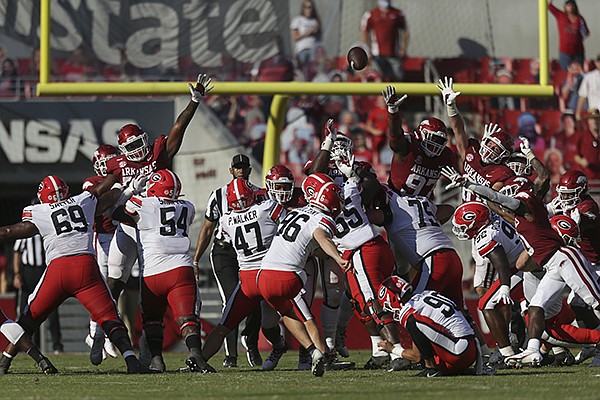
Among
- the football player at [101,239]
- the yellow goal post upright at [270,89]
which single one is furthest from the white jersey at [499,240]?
the football player at [101,239]

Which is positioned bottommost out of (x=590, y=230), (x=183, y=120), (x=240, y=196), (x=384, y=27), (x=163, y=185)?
(x=590, y=230)

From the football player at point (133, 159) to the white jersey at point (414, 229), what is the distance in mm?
1777

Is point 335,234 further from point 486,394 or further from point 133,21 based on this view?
point 133,21

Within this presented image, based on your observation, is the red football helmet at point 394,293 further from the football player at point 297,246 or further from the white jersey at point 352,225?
the white jersey at point 352,225

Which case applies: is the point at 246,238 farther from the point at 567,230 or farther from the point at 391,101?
the point at 567,230

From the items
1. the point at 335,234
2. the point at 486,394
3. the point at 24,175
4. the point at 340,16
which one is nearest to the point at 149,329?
the point at 335,234

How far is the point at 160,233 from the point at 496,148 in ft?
9.33

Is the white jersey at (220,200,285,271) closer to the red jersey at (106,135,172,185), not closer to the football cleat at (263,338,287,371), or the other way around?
the football cleat at (263,338,287,371)

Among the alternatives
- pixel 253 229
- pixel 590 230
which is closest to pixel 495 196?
pixel 590 230

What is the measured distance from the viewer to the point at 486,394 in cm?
637

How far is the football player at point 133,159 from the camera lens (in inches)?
379

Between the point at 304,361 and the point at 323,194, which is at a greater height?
the point at 323,194

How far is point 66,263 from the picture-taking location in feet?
28.4

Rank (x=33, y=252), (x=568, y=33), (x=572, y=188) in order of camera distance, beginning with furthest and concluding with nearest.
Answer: (x=33, y=252) < (x=568, y=33) < (x=572, y=188)
